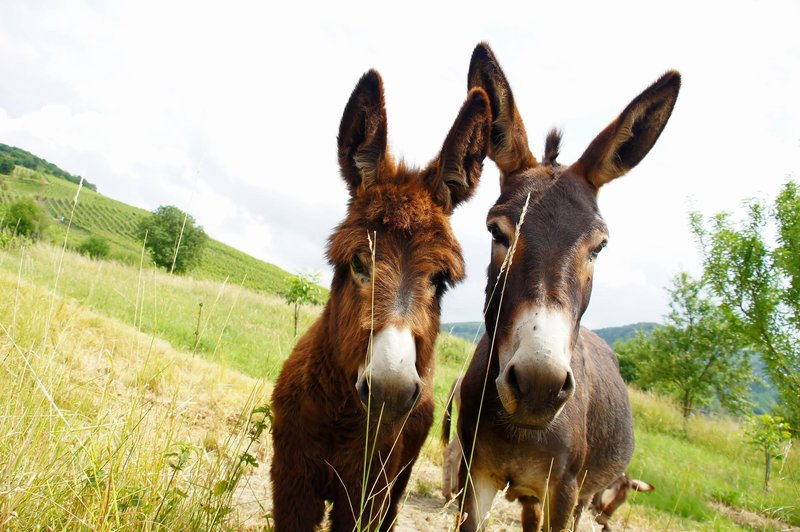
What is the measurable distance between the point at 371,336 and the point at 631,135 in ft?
8.17

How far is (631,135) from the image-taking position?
3250 mm

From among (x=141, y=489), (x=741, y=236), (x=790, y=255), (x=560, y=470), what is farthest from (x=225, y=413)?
(x=741, y=236)

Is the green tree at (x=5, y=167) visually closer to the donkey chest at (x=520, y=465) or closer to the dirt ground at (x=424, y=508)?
the dirt ground at (x=424, y=508)

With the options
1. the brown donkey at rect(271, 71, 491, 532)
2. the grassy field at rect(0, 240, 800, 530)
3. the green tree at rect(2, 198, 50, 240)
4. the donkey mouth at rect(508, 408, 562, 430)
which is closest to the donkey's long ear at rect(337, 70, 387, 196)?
the brown donkey at rect(271, 71, 491, 532)

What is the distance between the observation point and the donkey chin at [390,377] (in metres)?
1.85

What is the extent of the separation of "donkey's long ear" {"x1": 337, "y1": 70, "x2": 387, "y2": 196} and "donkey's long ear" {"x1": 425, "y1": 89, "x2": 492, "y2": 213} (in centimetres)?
37

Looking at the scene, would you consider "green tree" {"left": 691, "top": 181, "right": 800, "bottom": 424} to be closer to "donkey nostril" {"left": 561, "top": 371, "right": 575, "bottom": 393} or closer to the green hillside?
"donkey nostril" {"left": 561, "top": 371, "right": 575, "bottom": 393}

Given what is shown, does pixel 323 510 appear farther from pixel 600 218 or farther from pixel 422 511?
pixel 422 511

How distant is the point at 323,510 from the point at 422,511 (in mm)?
2958

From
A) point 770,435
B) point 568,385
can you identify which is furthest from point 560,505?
point 770,435

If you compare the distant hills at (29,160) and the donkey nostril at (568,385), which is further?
the distant hills at (29,160)

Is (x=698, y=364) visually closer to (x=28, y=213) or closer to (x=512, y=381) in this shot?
(x=512, y=381)

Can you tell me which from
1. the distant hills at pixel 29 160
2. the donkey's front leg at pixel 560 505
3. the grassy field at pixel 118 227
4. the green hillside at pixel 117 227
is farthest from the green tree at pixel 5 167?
the donkey's front leg at pixel 560 505

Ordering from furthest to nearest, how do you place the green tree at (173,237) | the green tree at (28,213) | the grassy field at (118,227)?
the grassy field at (118,227)
the green tree at (173,237)
the green tree at (28,213)
